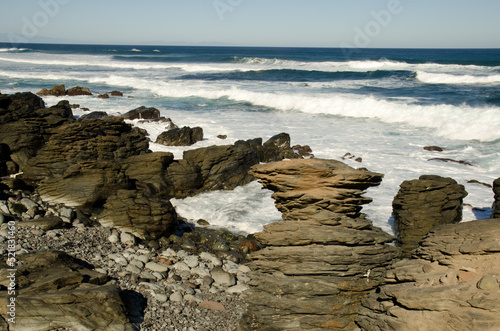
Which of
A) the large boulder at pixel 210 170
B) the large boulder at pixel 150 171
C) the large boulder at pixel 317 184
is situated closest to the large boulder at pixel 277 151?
the large boulder at pixel 210 170

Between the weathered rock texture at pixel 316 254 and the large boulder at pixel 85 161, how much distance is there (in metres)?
5.87

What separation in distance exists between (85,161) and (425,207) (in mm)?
8681

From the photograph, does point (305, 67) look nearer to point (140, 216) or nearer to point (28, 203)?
point (140, 216)

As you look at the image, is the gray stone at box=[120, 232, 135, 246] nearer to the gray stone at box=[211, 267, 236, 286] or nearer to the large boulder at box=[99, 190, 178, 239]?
the large boulder at box=[99, 190, 178, 239]

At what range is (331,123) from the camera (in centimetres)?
2372

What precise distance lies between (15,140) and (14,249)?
257 inches

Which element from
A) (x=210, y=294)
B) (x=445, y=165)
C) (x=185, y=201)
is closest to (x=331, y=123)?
(x=445, y=165)

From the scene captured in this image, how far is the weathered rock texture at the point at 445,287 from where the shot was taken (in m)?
4.24

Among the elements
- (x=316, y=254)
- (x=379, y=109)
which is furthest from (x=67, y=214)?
(x=379, y=109)

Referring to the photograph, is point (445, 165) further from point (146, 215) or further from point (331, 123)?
point (146, 215)

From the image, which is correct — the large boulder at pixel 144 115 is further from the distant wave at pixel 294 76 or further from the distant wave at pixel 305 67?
the distant wave at pixel 305 67

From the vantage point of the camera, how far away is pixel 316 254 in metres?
5.93

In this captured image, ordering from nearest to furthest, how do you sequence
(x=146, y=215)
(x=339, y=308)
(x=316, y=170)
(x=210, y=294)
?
(x=339, y=308)
(x=316, y=170)
(x=210, y=294)
(x=146, y=215)

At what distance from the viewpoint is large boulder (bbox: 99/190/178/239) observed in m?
9.60
